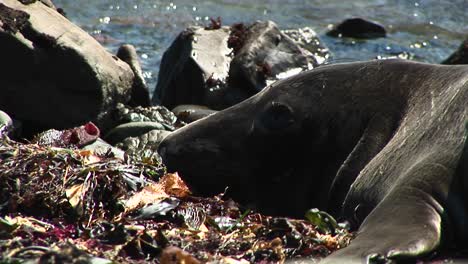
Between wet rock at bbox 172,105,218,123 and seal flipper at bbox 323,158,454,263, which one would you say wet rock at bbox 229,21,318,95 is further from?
seal flipper at bbox 323,158,454,263

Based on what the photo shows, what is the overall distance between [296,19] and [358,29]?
1670mm

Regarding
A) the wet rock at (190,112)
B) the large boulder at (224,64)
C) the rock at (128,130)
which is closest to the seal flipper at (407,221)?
the rock at (128,130)

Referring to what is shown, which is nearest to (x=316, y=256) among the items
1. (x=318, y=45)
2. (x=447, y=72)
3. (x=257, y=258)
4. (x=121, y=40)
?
(x=257, y=258)

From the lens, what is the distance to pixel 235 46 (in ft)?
38.9

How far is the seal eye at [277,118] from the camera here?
5957mm

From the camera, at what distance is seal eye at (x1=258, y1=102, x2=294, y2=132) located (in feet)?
19.5

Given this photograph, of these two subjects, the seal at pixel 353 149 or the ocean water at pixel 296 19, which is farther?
the ocean water at pixel 296 19

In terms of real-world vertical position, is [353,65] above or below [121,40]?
above

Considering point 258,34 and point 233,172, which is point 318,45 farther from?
point 233,172

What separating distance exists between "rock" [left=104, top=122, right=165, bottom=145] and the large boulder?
2021 millimetres

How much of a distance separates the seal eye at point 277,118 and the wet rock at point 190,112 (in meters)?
3.65

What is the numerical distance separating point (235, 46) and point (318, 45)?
7.24 feet

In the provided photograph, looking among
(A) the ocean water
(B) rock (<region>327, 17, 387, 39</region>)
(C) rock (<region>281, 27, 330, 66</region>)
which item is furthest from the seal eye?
(B) rock (<region>327, 17, 387, 39</region>)

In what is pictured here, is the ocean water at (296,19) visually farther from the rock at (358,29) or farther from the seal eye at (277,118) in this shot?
the seal eye at (277,118)
